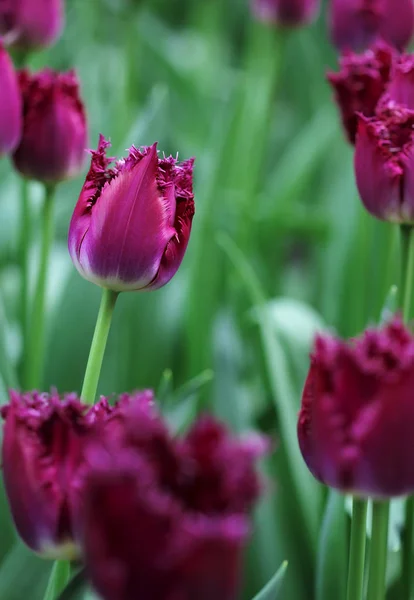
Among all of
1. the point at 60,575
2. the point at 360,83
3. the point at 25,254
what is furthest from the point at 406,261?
the point at 25,254

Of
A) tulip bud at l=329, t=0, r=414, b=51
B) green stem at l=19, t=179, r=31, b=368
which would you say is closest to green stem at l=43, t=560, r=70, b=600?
green stem at l=19, t=179, r=31, b=368

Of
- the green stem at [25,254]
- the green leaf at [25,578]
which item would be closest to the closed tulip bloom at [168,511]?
the green leaf at [25,578]

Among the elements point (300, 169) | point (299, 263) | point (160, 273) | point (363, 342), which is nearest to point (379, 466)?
point (363, 342)

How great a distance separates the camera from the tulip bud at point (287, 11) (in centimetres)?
113

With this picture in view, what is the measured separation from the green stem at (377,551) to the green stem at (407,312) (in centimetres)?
16

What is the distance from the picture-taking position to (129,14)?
1166 mm

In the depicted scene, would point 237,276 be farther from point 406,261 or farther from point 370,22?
point 406,261

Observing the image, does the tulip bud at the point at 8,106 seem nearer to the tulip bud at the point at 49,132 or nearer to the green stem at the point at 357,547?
the tulip bud at the point at 49,132

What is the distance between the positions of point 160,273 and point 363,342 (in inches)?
5.2

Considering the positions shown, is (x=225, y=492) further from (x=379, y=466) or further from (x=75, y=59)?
(x=75, y=59)

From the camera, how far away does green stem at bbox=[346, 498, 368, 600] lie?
1.36 ft

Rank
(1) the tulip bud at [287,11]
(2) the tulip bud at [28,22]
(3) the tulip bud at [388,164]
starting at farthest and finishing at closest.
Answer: (1) the tulip bud at [287,11], (2) the tulip bud at [28,22], (3) the tulip bud at [388,164]

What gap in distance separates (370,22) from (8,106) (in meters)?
0.45

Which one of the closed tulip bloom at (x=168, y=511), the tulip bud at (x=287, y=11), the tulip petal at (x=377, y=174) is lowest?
the closed tulip bloom at (x=168, y=511)
